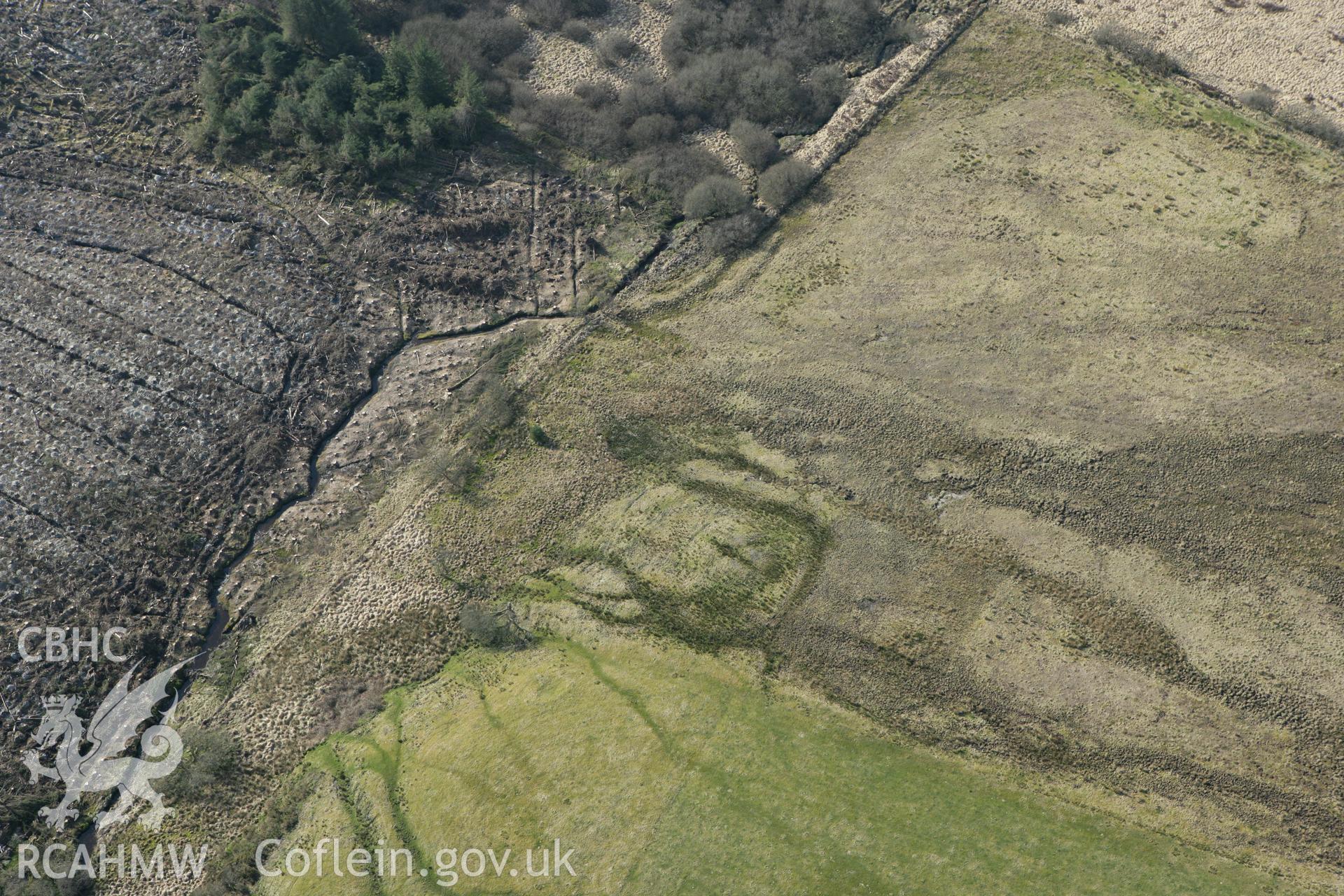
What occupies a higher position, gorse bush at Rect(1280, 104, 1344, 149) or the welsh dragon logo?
gorse bush at Rect(1280, 104, 1344, 149)

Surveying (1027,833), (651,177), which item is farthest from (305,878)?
(651,177)

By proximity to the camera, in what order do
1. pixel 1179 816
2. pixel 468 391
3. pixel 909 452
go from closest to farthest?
pixel 1179 816
pixel 909 452
pixel 468 391

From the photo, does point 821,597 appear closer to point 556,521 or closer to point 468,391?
point 556,521

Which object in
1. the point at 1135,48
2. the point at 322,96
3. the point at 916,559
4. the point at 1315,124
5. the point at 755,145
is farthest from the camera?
the point at 1135,48

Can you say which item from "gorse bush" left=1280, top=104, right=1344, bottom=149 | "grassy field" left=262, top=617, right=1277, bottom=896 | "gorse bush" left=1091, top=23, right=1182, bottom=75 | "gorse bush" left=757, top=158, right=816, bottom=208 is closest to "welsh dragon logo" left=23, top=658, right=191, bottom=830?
"grassy field" left=262, top=617, right=1277, bottom=896

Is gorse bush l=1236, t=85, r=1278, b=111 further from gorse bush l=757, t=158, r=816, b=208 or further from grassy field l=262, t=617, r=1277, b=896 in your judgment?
grassy field l=262, t=617, r=1277, b=896

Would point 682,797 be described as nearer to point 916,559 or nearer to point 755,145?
point 916,559

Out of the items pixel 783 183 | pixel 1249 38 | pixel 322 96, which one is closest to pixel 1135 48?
pixel 1249 38
